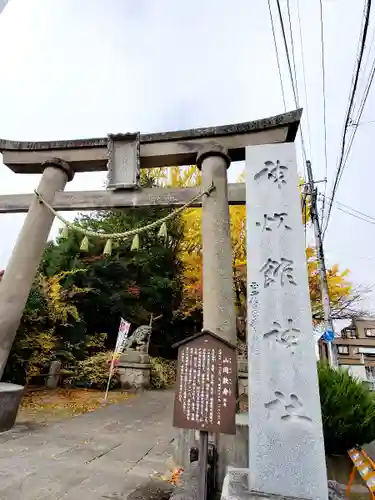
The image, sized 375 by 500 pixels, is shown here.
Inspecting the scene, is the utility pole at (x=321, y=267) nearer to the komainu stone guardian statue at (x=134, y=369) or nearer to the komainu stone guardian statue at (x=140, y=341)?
the komainu stone guardian statue at (x=134, y=369)

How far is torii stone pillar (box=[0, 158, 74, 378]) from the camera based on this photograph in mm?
5492

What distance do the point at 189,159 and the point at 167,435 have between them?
5.31 meters

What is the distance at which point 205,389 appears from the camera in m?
2.78

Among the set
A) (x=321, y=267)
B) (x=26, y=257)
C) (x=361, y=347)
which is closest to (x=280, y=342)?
(x=26, y=257)

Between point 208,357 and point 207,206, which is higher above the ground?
point 207,206

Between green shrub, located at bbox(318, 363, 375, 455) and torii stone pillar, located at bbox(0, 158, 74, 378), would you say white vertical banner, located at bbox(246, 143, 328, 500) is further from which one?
torii stone pillar, located at bbox(0, 158, 74, 378)

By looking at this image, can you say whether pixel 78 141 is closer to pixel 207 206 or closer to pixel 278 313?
pixel 207 206

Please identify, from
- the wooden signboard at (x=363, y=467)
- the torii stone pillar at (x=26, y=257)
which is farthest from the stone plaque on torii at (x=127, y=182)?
the wooden signboard at (x=363, y=467)

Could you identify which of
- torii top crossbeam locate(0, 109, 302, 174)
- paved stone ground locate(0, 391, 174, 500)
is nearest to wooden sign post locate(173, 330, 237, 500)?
paved stone ground locate(0, 391, 174, 500)

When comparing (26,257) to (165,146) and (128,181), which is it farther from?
(165,146)

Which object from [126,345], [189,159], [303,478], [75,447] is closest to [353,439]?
[303,478]

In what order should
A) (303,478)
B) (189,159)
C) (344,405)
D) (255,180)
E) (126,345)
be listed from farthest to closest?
(126,345), (189,159), (344,405), (255,180), (303,478)

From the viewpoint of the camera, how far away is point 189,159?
648cm

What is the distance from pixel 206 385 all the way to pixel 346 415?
87.4 inches
